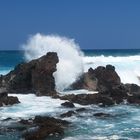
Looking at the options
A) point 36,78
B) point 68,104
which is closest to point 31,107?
point 68,104

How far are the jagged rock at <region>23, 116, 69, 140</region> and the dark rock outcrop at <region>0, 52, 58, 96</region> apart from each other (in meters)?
9.66

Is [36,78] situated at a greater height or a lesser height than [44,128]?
greater

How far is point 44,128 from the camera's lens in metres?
19.7

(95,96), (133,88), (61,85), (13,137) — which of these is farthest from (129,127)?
(61,85)

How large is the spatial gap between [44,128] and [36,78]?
39.6 ft

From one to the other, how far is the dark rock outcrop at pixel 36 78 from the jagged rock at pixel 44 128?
9.66 m

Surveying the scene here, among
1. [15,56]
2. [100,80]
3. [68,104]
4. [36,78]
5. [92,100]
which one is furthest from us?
[15,56]

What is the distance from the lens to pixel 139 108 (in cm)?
2647

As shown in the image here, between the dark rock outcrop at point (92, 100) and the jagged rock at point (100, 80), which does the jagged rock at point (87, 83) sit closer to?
the jagged rock at point (100, 80)

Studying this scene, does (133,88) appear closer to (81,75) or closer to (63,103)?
(81,75)

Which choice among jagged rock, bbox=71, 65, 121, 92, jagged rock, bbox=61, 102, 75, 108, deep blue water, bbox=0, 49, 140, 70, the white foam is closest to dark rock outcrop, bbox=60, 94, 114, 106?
the white foam

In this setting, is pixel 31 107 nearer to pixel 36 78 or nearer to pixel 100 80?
pixel 36 78

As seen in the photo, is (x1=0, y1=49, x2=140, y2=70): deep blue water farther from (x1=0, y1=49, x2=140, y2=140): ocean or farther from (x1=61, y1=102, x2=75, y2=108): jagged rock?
(x1=61, y1=102, x2=75, y2=108): jagged rock

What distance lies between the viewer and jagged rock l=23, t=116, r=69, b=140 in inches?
739
